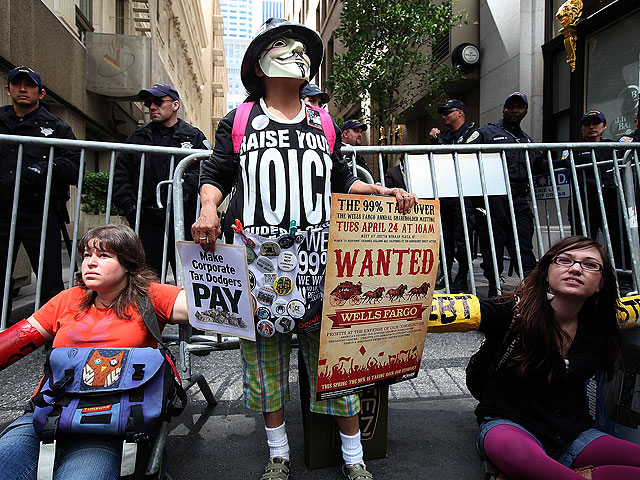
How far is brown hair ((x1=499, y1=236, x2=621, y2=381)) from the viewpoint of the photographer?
2.15 metres

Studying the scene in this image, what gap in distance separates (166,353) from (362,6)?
27.9 ft

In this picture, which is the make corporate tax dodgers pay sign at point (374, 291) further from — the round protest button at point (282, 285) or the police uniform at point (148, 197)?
the police uniform at point (148, 197)

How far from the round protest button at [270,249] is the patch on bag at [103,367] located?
0.68 metres

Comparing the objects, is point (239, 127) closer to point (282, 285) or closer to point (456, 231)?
point (282, 285)

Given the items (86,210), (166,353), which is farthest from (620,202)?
(86,210)

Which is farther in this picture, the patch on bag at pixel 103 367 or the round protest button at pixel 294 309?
the round protest button at pixel 294 309

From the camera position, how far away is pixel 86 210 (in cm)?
858

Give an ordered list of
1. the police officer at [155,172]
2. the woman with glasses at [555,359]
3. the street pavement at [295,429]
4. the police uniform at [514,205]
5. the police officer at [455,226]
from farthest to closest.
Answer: the police officer at [455,226], the police uniform at [514,205], the police officer at [155,172], the street pavement at [295,429], the woman with glasses at [555,359]

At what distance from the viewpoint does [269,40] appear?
205 centimetres

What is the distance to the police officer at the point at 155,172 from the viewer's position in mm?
3947

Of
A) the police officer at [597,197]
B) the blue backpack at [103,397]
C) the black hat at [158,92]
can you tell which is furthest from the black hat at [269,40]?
the police officer at [597,197]

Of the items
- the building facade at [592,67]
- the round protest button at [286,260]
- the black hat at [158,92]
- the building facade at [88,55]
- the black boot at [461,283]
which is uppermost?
the building facade at [88,55]

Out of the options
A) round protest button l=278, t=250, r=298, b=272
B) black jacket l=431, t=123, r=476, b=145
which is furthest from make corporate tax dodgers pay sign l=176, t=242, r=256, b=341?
black jacket l=431, t=123, r=476, b=145

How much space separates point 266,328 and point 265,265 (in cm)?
27
